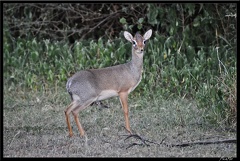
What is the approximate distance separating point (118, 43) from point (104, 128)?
138 inches

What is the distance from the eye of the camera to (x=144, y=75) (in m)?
9.57

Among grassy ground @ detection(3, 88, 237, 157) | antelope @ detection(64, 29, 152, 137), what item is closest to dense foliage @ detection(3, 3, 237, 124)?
grassy ground @ detection(3, 88, 237, 157)

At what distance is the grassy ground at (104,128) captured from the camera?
6125 mm

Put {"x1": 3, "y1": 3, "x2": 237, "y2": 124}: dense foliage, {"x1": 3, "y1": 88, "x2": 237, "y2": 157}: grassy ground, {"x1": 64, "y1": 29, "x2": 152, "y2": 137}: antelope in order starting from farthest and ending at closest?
{"x1": 3, "y1": 3, "x2": 237, "y2": 124}: dense foliage, {"x1": 64, "y1": 29, "x2": 152, "y2": 137}: antelope, {"x1": 3, "y1": 88, "x2": 237, "y2": 157}: grassy ground

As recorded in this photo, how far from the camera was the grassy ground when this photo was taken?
612 cm

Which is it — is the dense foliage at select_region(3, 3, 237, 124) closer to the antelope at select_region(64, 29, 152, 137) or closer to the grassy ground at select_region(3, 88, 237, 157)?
the grassy ground at select_region(3, 88, 237, 157)

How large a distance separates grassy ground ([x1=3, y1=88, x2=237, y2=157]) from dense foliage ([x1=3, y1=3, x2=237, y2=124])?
20.9 inches

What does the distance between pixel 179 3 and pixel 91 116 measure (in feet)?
10.0

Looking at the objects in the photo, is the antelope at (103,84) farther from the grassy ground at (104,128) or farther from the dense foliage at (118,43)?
the dense foliage at (118,43)

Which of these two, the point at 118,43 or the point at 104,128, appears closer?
the point at 104,128

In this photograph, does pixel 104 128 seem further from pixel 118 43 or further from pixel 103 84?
pixel 118 43

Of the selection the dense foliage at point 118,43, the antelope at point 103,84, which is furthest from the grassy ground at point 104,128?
the dense foliage at point 118,43

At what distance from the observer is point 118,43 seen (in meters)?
Result: 10.7

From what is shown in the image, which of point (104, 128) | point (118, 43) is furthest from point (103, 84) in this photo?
point (118, 43)
